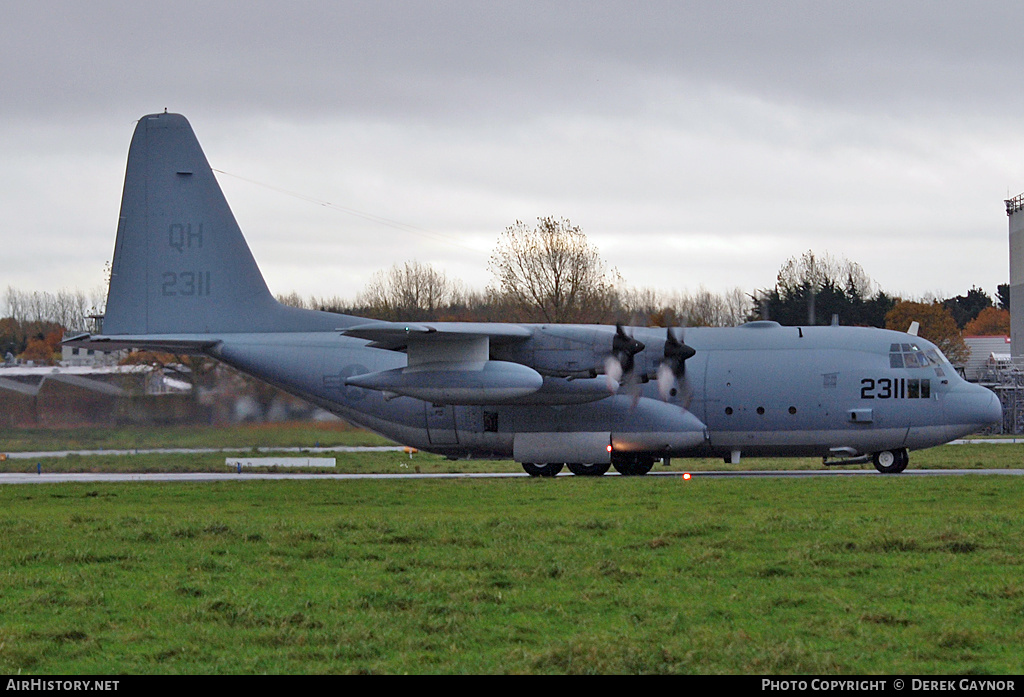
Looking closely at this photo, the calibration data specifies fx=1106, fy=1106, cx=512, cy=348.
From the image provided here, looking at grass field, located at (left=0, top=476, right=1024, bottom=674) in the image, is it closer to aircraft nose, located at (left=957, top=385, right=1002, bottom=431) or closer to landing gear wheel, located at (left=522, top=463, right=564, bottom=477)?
aircraft nose, located at (left=957, top=385, right=1002, bottom=431)

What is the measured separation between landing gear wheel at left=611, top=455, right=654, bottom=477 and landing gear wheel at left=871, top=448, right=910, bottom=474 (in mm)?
6102

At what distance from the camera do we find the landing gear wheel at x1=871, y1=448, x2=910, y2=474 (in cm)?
2956

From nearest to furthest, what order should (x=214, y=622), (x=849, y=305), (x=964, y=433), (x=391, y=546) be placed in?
(x=214, y=622) < (x=391, y=546) < (x=964, y=433) < (x=849, y=305)

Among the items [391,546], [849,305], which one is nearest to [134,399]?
[391,546]

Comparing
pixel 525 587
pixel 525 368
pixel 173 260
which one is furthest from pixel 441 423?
pixel 525 587

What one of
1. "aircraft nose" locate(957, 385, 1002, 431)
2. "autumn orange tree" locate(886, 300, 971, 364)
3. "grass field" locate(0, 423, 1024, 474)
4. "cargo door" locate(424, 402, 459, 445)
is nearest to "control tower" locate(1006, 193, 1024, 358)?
"autumn orange tree" locate(886, 300, 971, 364)

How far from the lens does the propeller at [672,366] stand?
91.9 ft

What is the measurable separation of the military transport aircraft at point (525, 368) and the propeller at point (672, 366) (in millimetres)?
37

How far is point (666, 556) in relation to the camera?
47.1 feet

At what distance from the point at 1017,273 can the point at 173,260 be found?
6841cm

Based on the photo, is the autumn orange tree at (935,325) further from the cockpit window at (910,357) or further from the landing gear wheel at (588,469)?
the landing gear wheel at (588,469)

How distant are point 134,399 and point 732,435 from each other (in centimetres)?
1897
